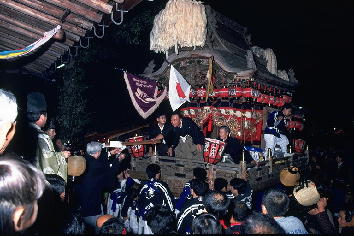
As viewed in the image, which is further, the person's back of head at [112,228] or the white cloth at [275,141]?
the white cloth at [275,141]

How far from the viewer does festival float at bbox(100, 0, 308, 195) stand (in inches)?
363

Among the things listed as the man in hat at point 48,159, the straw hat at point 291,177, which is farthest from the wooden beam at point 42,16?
the straw hat at point 291,177

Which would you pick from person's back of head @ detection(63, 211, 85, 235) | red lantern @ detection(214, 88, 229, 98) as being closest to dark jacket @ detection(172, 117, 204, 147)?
red lantern @ detection(214, 88, 229, 98)

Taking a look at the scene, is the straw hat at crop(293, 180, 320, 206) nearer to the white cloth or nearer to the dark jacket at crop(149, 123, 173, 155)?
the white cloth

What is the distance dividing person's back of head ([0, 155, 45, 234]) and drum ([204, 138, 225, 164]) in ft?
19.4

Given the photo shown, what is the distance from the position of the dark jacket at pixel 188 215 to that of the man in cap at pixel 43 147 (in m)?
2.09

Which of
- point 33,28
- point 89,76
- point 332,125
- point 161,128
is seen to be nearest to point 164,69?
point 161,128

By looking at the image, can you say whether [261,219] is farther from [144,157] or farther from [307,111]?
[307,111]

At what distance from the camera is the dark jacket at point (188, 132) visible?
9.84 m

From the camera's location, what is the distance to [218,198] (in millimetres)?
4184

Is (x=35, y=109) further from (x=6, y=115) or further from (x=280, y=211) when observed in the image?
(x=280, y=211)

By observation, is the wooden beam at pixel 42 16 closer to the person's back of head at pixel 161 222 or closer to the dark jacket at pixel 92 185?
the dark jacket at pixel 92 185

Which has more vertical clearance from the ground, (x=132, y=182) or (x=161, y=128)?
(x=161, y=128)

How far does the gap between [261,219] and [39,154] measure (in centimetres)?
323
